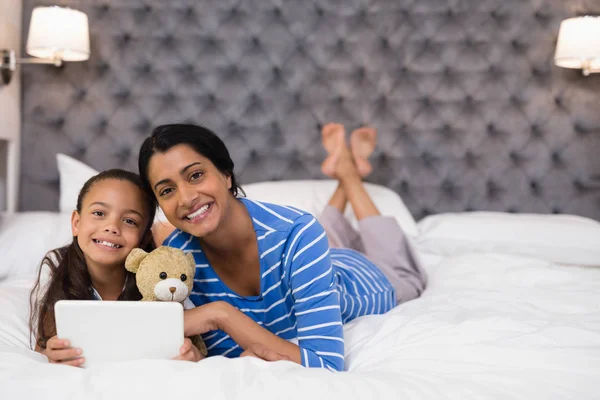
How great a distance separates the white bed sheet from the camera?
748 millimetres

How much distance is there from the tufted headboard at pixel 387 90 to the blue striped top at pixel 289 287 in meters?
1.21

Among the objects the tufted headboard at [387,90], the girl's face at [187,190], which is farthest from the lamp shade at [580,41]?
the girl's face at [187,190]

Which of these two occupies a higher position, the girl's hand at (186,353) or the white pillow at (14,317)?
the girl's hand at (186,353)

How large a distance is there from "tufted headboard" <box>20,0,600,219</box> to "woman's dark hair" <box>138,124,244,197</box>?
1.21m

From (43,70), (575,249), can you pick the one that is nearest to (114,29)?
(43,70)

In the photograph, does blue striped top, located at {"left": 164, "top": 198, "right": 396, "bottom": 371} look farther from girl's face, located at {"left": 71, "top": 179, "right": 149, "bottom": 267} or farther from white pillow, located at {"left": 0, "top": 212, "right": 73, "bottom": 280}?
white pillow, located at {"left": 0, "top": 212, "right": 73, "bottom": 280}

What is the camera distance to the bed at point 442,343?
0.76 meters

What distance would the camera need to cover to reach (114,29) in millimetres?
2275

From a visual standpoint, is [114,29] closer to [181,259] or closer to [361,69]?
[361,69]

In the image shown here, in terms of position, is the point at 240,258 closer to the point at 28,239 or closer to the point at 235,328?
the point at 235,328

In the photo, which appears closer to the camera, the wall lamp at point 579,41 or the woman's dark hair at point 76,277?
the woman's dark hair at point 76,277

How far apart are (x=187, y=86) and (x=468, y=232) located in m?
1.39

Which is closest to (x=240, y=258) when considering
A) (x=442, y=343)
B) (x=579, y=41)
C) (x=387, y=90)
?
(x=442, y=343)

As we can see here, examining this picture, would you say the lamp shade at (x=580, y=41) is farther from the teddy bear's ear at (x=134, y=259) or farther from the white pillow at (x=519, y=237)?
the teddy bear's ear at (x=134, y=259)
